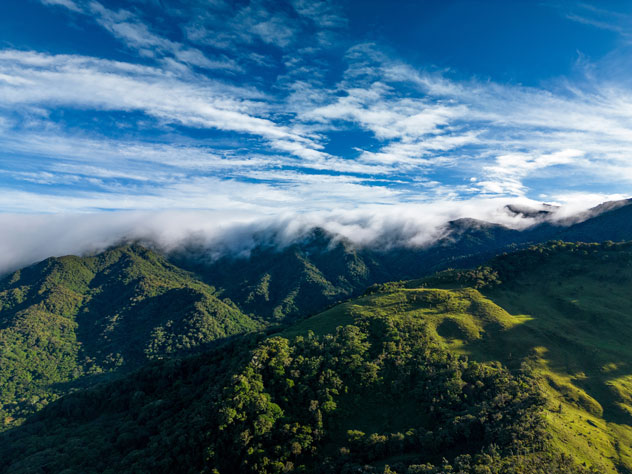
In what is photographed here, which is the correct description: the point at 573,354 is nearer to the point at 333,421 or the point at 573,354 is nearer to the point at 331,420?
the point at 333,421

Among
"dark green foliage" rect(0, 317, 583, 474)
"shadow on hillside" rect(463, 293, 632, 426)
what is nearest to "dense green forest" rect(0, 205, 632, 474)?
"dark green foliage" rect(0, 317, 583, 474)

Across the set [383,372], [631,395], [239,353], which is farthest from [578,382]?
[239,353]

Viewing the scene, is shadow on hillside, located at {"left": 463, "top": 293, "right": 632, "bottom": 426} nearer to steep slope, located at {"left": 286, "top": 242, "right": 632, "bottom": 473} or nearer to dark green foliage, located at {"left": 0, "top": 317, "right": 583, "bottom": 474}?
steep slope, located at {"left": 286, "top": 242, "right": 632, "bottom": 473}

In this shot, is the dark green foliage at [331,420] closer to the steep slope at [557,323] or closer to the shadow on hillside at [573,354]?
the steep slope at [557,323]

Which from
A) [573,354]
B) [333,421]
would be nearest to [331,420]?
[333,421]

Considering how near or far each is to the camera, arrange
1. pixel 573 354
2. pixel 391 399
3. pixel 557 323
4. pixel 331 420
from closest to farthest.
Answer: pixel 331 420, pixel 391 399, pixel 573 354, pixel 557 323

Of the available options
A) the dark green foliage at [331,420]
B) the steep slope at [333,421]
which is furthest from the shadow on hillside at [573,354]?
the steep slope at [333,421]

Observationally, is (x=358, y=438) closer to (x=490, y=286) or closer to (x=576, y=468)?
(x=576, y=468)

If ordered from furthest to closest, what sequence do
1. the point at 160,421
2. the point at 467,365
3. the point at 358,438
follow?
the point at 160,421 < the point at 467,365 < the point at 358,438

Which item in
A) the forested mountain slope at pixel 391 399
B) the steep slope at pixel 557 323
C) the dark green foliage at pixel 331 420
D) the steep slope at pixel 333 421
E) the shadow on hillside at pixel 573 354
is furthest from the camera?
the shadow on hillside at pixel 573 354
